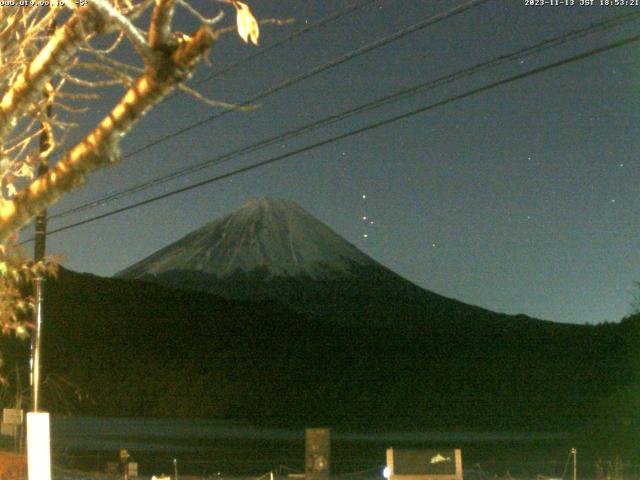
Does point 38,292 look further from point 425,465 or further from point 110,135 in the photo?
point 110,135

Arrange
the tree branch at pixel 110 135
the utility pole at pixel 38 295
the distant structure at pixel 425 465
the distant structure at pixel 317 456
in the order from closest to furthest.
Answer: the tree branch at pixel 110 135, the utility pole at pixel 38 295, the distant structure at pixel 425 465, the distant structure at pixel 317 456

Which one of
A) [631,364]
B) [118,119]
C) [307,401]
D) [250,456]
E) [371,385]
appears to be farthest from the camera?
[371,385]

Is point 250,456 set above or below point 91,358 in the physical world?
below

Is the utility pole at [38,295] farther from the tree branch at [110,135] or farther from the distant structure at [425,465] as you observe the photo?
the tree branch at [110,135]

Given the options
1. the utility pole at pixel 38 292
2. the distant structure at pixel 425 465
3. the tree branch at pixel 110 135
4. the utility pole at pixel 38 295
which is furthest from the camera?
the distant structure at pixel 425 465

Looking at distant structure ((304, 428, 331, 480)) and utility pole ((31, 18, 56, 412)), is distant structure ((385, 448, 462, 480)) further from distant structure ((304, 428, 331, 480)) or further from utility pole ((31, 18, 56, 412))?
utility pole ((31, 18, 56, 412))

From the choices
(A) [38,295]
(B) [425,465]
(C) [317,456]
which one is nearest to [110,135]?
(A) [38,295]

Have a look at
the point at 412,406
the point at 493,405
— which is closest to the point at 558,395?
the point at 493,405

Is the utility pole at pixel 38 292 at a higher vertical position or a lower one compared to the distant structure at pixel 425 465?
higher

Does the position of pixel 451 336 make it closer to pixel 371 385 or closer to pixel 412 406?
pixel 371 385

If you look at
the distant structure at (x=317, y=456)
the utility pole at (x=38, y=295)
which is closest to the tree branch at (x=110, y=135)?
the utility pole at (x=38, y=295)
